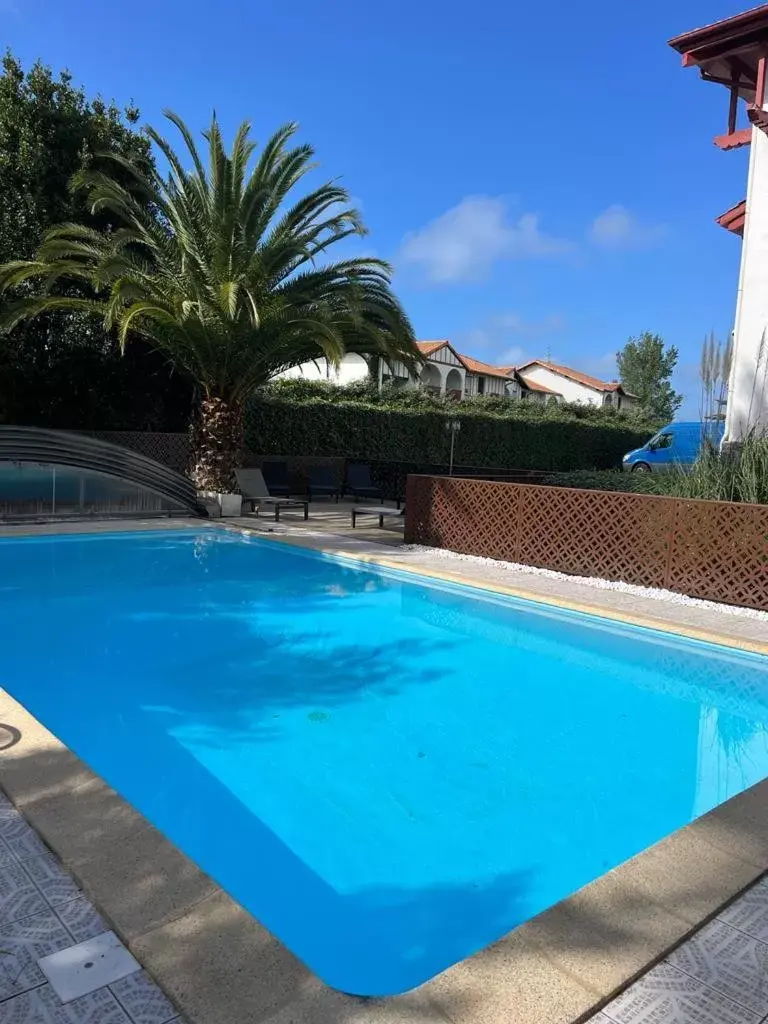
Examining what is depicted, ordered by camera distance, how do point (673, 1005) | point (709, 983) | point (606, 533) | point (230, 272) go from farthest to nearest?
point (230, 272), point (606, 533), point (709, 983), point (673, 1005)

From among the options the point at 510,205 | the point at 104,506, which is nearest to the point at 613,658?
the point at 104,506

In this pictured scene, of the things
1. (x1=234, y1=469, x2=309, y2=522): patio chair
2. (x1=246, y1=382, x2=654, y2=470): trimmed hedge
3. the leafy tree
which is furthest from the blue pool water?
(x1=246, y1=382, x2=654, y2=470): trimmed hedge

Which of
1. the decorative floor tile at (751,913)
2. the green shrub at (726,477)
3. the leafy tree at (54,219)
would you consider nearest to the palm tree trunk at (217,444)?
the leafy tree at (54,219)

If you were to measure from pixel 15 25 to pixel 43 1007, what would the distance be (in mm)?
18155

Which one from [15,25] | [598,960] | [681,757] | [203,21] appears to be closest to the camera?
[598,960]

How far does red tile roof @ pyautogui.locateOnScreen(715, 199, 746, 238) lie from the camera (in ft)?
49.4

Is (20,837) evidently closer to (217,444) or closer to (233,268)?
(233,268)

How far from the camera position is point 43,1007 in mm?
1953

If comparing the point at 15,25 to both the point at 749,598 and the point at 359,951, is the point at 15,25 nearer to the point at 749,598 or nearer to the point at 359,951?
the point at 749,598

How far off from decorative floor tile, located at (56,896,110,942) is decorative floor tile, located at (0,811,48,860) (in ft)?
1.21

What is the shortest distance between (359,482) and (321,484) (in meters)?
0.95

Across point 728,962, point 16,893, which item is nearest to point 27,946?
point 16,893

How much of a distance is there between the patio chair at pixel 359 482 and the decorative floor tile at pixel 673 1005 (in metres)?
15.3

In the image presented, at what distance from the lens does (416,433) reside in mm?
22875
